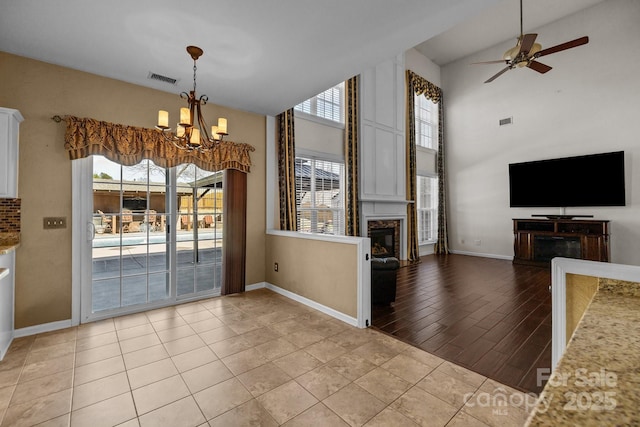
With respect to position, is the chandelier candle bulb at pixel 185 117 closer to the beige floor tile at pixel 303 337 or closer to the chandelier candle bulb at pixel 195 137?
the chandelier candle bulb at pixel 195 137

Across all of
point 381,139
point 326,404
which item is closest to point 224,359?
point 326,404

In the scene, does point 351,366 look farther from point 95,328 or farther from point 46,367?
point 95,328

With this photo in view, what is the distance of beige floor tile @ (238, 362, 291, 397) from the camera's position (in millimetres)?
2049

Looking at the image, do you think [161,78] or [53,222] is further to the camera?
[161,78]

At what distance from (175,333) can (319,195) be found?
3.29 metres

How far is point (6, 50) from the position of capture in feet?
9.10

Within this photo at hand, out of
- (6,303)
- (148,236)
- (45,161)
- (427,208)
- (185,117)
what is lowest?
(6,303)

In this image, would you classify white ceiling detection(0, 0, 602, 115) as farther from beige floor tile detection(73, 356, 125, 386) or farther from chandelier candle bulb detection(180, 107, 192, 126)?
beige floor tile detection(73, 356, 125, 386)

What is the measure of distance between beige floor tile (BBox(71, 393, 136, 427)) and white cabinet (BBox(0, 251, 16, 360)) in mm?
1367

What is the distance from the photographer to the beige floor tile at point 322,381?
6.58ft

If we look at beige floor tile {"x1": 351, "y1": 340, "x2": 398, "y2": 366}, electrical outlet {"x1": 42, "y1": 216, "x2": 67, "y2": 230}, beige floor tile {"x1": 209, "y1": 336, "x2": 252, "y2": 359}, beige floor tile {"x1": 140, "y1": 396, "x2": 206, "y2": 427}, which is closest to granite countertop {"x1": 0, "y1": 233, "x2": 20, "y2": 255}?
electrical outlet {"x1": 42, "y1": 216, "x2": 67, "y2": 230}

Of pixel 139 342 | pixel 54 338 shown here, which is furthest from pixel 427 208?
pixel 54 338

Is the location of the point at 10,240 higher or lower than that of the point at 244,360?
higher

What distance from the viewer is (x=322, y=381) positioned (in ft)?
6.98
